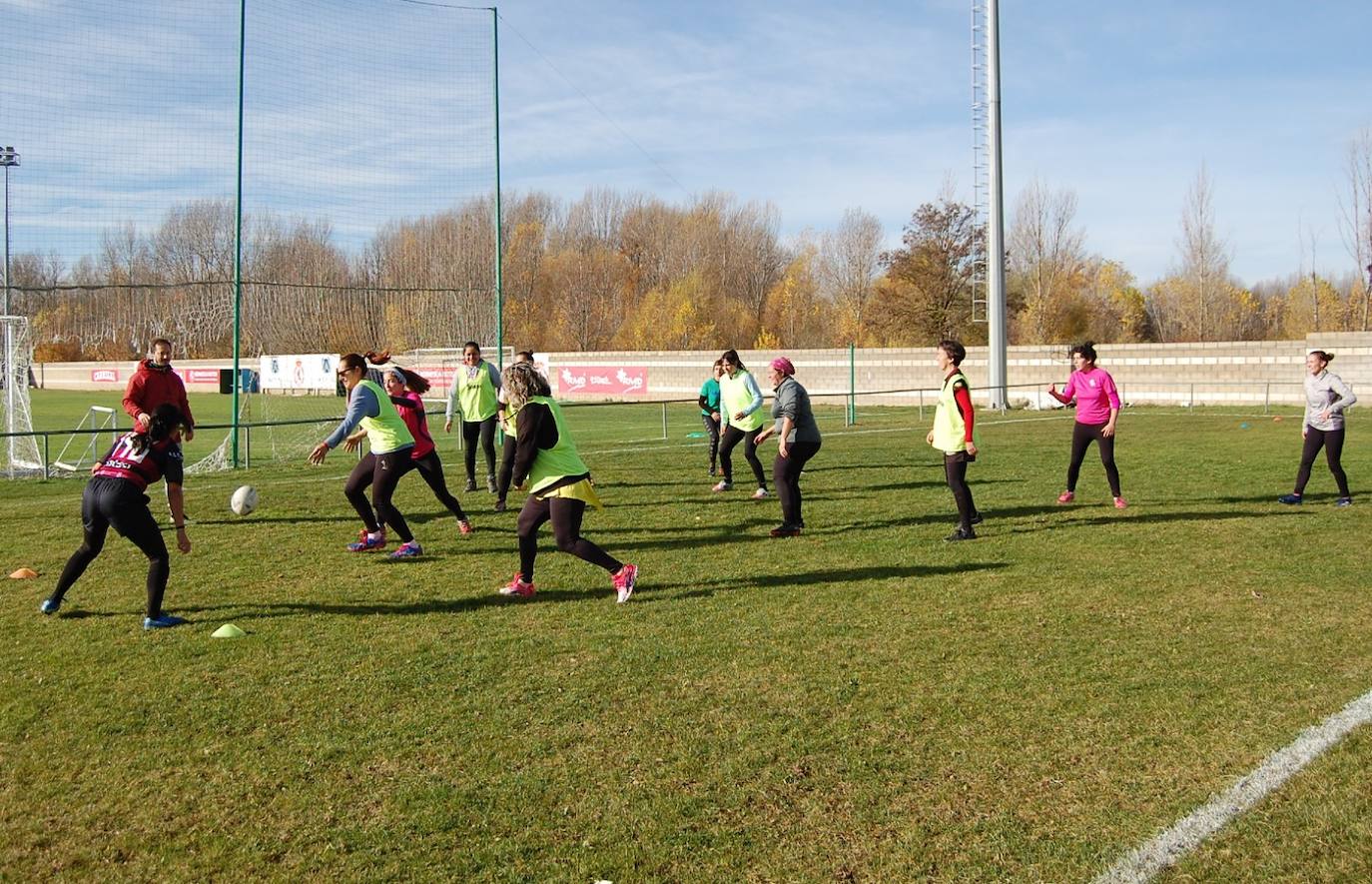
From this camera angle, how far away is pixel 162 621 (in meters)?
7.12

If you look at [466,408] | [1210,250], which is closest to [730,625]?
[466,408]

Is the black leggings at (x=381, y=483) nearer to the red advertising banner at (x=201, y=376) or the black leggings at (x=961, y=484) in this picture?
the black leggings at (x=961, y=484)

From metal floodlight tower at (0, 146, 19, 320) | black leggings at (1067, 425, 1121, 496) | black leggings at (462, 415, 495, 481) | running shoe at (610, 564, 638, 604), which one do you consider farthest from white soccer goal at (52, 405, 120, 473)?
black leggings at (1067, 425, 1121, 496)

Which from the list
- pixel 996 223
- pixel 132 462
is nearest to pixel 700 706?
pixel 132 462

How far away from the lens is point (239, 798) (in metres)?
4.41

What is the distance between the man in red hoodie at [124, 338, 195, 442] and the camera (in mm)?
10328

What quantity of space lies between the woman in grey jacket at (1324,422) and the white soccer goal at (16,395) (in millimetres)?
18399

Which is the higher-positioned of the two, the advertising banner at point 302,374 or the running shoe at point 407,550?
the advertising banner at point 302,374

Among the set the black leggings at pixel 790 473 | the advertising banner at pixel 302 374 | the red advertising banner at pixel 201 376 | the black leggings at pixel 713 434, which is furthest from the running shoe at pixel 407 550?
the red advertising banner at pixel 201 376

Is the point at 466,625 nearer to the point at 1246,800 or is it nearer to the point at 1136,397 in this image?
the point at 1246,800

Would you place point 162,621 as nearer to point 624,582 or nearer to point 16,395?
point 624,582

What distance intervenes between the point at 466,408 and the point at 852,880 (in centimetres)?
1036

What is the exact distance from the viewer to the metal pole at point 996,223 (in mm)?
30844

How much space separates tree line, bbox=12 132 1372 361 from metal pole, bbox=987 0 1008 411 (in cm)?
267
